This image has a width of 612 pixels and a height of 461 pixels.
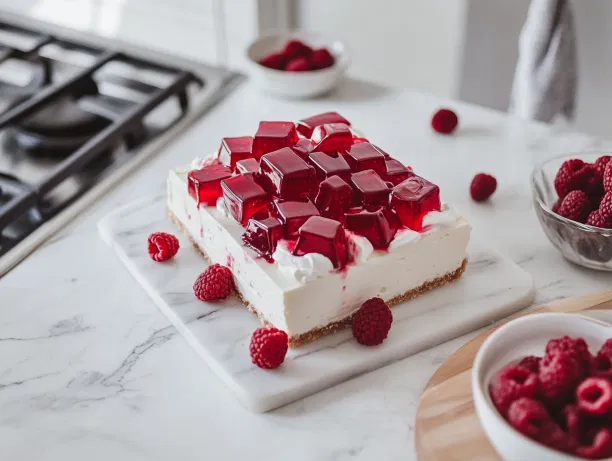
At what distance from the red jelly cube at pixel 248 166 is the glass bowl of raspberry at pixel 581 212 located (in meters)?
0.50

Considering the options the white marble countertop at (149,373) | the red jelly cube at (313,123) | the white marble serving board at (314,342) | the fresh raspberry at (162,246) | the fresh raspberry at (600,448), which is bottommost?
the white marble countertop at (149,373)

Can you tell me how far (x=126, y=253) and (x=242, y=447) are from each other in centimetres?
49

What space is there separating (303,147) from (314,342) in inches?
14.3

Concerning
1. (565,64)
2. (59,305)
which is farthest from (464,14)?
(59,305)

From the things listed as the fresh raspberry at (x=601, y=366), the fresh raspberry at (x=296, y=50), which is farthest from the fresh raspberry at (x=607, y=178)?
the fresh raspberry at (x=296, y=50)

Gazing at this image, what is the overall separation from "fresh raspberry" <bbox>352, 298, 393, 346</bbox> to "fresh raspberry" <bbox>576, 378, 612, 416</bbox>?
0.32m

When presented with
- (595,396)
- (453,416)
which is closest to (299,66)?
(453,416)

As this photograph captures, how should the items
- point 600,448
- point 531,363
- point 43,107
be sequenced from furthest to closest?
point 43,107, point 531,363, point 600,448

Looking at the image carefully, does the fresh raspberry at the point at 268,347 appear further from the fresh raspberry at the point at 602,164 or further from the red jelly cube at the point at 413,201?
the fresh raspberry at the point at 602,164

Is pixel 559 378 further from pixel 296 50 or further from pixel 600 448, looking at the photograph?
pixel 296 50

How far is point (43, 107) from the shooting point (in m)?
1.67

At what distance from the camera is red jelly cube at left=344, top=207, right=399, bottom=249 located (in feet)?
3.75

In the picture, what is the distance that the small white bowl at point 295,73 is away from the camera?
178 centimetres

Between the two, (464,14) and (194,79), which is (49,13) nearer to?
(194,79)
